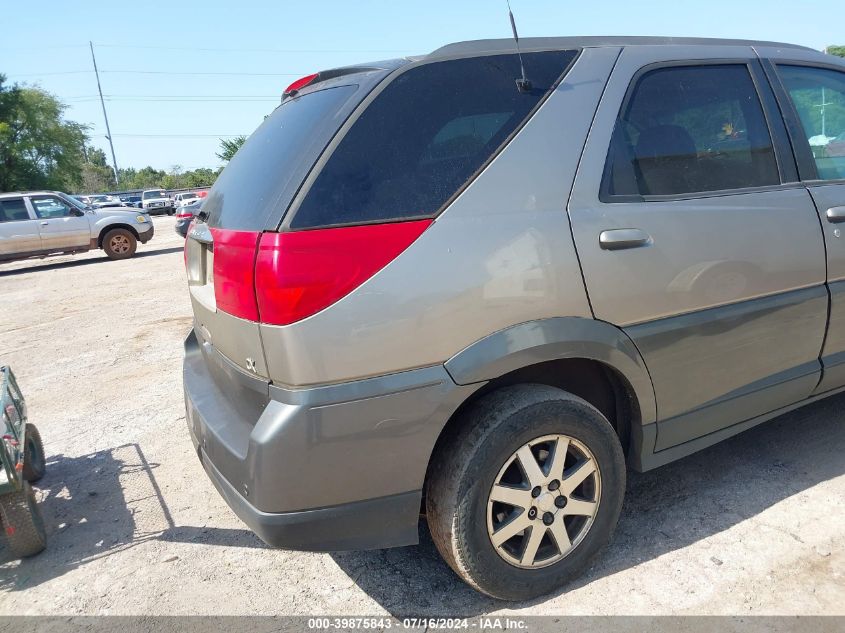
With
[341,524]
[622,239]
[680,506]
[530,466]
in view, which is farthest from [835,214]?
[341,524]

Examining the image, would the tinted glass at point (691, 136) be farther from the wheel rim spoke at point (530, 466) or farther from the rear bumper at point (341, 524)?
the rear bumper at point (341, 524)

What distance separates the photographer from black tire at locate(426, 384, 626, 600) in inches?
81.2

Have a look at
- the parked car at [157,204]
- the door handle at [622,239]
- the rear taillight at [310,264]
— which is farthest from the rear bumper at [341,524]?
the parked car at [157,204]

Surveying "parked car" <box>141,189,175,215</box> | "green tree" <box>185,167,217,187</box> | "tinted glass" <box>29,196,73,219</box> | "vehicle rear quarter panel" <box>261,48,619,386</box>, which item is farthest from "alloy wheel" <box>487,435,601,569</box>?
"green tree" <box>185,167,217,187</box>

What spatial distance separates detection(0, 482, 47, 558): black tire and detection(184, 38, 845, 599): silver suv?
0.86 metres

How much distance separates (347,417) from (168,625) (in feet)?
3.80

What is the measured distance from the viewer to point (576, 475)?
225 centimetres

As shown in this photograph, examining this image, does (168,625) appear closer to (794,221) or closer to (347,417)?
(347,417)

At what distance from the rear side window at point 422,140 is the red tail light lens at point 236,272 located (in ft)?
0.66

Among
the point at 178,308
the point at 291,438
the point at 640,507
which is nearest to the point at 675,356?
the point at 640,507

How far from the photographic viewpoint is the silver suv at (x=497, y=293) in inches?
75.1

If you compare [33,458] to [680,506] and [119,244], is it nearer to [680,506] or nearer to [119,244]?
[680,506]

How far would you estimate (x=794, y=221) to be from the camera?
2699 millimetres

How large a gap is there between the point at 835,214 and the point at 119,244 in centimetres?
1587
